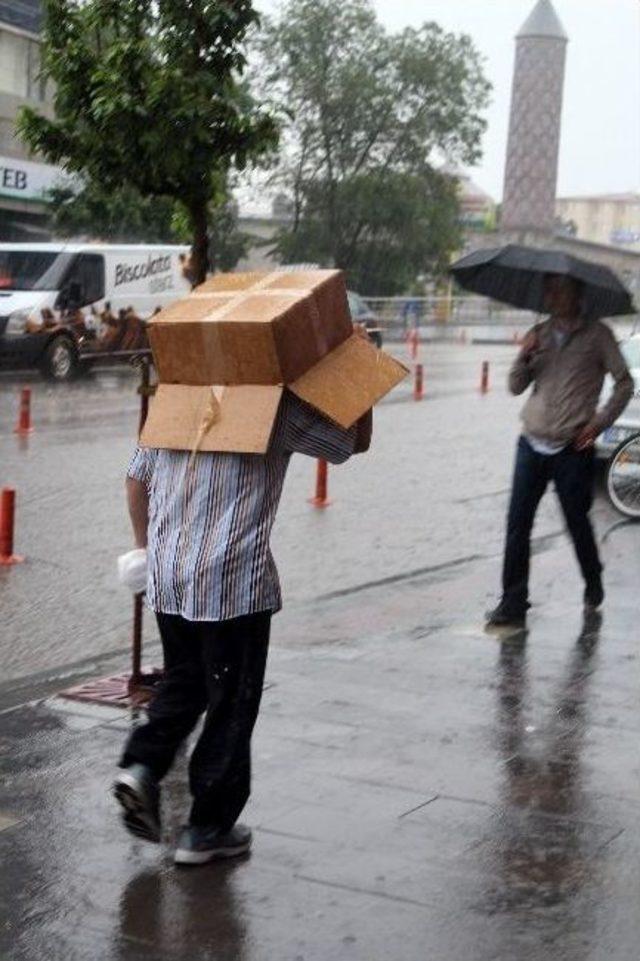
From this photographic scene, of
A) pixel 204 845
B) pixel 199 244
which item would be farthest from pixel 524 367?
pixel 204 845

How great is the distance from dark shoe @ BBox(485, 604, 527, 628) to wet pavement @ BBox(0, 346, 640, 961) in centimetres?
9

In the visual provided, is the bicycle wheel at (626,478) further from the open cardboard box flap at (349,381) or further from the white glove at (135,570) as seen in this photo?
the open cardboard box flap at (349,381)

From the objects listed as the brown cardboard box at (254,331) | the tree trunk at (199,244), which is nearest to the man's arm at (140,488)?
the brown cardboard box at (254,331)

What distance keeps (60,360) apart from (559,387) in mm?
19803

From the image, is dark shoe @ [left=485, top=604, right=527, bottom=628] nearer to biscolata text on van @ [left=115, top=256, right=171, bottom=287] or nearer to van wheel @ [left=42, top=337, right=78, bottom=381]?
van wheel @ [left=42, top=337, right=78, bottom=381]

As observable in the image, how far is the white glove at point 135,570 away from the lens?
546 centimetres

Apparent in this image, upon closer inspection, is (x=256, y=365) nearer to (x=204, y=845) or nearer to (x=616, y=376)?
(x=204, y=845)

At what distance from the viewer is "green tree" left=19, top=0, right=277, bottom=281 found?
7.07m

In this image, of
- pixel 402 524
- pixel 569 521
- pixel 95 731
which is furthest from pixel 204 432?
pixel 402 524

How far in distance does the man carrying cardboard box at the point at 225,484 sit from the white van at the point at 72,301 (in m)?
22.2

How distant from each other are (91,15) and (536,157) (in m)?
83.1

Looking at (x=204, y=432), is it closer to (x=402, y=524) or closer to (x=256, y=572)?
(x=256, y=572)

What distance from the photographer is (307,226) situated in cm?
5694

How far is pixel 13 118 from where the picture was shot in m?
42.7
